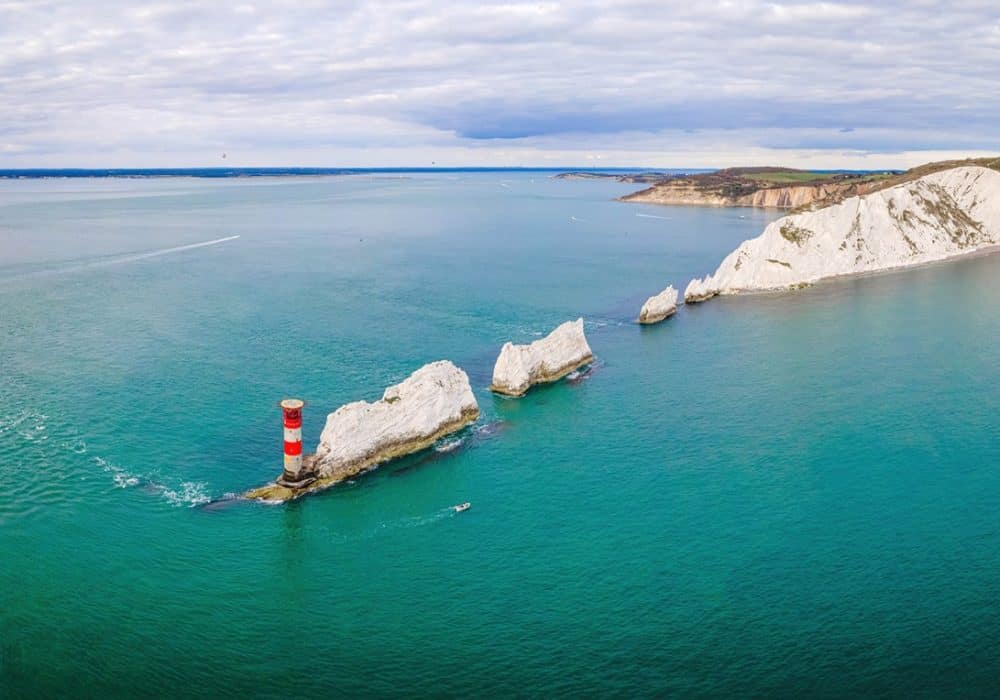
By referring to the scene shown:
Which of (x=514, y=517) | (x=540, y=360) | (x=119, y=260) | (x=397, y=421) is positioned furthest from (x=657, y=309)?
(x=119, y=260)

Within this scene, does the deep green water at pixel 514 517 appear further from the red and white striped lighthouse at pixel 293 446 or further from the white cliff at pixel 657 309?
the red and white striped lighthouse at pixel 293 446

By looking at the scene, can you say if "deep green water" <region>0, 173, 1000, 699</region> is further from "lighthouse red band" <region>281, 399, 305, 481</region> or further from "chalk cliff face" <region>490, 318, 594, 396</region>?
"lighthouse red band" <region>281, 399, 305, 481</region>

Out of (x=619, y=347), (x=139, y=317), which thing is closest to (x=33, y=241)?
(x=139, y=317)

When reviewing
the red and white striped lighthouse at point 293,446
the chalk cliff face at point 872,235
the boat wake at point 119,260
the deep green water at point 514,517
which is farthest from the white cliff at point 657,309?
the boat wake at point 119,260

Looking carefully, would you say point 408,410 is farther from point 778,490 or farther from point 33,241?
point 33,241

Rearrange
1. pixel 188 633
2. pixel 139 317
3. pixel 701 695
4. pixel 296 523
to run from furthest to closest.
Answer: pixel 139 317, pixel 296 523, pixel 188 633, pixel 701 695

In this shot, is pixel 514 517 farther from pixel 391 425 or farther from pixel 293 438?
pixel 293 438
